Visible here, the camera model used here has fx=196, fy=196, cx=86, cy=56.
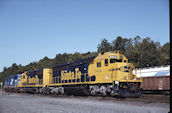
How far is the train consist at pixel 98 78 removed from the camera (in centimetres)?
1598

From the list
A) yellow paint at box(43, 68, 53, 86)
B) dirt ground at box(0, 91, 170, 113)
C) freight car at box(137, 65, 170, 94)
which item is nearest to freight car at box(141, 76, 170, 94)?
freight car at box(137, 65, 170, 94)

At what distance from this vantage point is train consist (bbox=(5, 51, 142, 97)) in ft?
52.4

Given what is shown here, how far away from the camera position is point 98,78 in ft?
57.4

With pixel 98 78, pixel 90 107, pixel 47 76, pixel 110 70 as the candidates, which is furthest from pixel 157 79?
pixel 90 107

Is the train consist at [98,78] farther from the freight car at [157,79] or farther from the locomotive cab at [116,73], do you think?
the freight car at [157,79]

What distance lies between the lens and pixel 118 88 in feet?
50.6

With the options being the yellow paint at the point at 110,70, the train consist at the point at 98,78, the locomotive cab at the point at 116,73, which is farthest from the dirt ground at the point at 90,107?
the yellow paint at the point at 110,70

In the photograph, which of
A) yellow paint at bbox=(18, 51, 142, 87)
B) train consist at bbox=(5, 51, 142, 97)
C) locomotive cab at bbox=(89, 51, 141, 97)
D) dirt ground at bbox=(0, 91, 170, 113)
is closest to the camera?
dirt ground at bbox=(0, 91, 170, 113)

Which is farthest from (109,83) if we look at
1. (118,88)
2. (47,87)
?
(47,87)

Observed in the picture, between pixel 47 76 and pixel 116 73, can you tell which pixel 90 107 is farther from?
pixel 47 76

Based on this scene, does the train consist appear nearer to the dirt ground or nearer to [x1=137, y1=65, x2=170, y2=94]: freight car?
the dirt ground

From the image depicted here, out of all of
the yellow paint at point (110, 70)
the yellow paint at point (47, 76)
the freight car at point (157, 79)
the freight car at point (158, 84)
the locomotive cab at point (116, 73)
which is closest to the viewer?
the locomotive cab at point (116, 73)

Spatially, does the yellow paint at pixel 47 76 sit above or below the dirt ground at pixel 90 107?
above

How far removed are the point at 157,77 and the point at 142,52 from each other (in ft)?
91.1
